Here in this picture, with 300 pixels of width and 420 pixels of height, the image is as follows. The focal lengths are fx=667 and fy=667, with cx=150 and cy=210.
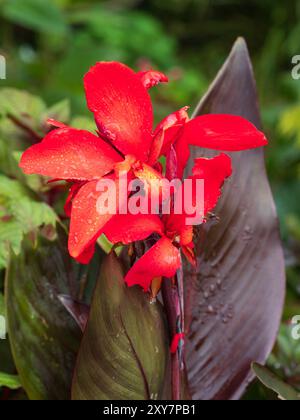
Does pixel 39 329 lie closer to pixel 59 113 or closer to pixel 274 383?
pixel 274 383

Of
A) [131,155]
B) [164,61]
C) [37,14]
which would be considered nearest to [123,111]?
[131,155]

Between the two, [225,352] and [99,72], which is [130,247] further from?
[225,352]

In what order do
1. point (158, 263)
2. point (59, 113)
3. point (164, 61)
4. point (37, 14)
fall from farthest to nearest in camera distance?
point (164, 61), point (37, 14), point (59, 113), point (158, 263)

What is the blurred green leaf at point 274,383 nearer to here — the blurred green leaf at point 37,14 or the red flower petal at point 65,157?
the red flower petal at point 65,157

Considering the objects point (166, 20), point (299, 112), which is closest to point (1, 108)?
point (299, 112)

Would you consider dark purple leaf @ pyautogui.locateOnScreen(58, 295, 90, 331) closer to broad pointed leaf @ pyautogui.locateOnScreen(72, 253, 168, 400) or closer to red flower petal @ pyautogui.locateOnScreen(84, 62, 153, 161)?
broad pointed leaf @ pyautogui.locateOnScreen(72, 253, 168, 400)
